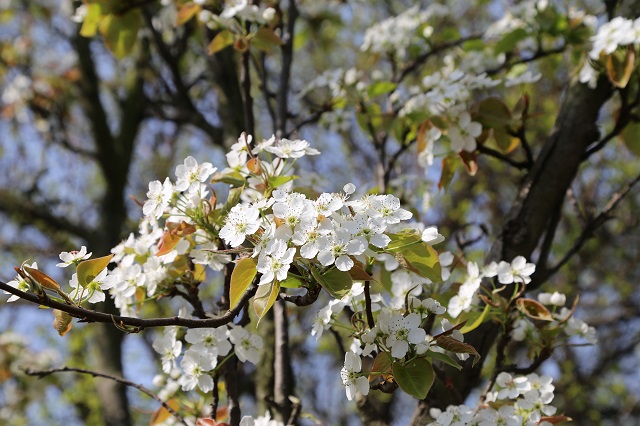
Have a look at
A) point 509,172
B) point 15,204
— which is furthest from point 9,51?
point 509,172

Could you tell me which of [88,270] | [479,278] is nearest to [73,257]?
[88,270]

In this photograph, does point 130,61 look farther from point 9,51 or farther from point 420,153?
point 420,153

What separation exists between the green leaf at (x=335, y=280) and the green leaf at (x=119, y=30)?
1.44 m

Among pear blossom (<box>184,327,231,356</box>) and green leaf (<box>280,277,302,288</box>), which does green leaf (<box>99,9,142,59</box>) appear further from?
green leaf (<box>280,277,302,288</box>)

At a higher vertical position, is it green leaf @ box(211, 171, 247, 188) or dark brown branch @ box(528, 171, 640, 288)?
dark brown branch @ box(528, 171, 640, 288)

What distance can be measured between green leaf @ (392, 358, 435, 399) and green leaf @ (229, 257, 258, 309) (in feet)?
0.93

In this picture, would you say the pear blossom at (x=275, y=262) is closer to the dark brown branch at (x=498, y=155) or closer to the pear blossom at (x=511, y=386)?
the pear blossom at (x=511, y=386)

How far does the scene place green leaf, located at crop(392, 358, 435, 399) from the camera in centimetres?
117

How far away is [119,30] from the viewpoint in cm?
226

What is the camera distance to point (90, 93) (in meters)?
5.08

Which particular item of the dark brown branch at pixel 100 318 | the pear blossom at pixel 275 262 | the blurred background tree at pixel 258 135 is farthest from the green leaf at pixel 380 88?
the dark brown branch at pixel 100 318

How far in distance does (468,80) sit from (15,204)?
372 centimetres

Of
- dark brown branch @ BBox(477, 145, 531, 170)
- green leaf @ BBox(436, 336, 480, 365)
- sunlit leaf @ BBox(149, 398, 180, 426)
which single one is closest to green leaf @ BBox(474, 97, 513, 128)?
dark brown branch @ BBox(477, 145, 531, 170)

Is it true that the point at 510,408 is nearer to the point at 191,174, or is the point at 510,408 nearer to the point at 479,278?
the point at 479,278
